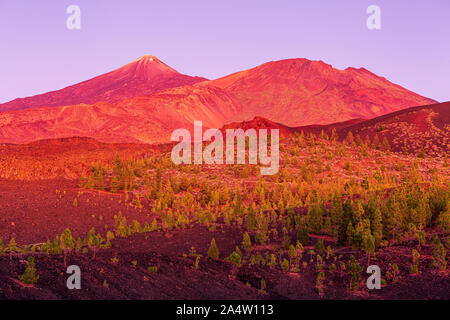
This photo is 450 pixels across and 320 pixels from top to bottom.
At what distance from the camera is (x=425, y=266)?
26.6ft

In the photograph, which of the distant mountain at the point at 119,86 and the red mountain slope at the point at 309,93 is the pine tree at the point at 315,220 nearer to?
the red mountain slope at the point at 309,93

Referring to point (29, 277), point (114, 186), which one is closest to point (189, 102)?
point (114, 186)

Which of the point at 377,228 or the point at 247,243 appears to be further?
the point at 247,243

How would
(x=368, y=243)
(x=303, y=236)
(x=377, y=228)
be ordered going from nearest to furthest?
(x=368, y=243), (x=377, y=228), (x=303, y=236)

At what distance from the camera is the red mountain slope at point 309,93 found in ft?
242

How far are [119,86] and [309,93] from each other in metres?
35.1

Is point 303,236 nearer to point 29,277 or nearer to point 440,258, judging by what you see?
point 440,258

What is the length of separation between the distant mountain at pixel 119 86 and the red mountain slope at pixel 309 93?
977 cm

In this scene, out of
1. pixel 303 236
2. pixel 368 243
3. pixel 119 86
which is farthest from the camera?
pixel 119 86

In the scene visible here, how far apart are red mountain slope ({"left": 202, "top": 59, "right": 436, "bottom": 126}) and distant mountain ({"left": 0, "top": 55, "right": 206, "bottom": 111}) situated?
977cm

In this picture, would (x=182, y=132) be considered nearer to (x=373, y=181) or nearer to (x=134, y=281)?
(x=373, y=181)

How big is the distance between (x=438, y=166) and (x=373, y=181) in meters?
6.74

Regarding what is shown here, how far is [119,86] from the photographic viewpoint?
90.1 m

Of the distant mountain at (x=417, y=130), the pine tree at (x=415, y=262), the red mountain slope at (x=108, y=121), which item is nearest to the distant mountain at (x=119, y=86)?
the red mountain slope at (x=108, y=121)
